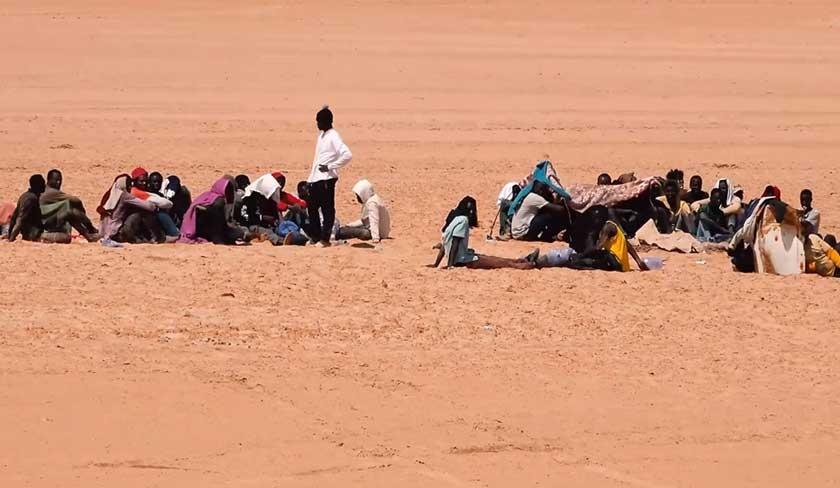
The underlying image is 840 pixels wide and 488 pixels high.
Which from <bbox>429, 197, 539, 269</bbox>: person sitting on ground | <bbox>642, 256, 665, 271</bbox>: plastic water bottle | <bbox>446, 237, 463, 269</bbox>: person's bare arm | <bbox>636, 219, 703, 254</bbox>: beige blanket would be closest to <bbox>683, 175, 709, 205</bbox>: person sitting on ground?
<bbox>636, 219, 703, 254</bbox>: beige blanket

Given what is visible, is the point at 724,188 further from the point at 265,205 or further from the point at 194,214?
the point at 194,214

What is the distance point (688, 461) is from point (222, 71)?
22075 mm

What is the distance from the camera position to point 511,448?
10094 millimetres

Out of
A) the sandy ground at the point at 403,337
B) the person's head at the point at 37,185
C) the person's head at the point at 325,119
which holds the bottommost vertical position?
the sandy ground at the point at 403,337

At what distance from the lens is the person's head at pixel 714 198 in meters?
16.4

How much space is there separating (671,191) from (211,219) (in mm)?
4545

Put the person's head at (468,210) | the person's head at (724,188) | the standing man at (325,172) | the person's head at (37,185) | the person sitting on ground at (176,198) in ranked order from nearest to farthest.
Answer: the person's head at (468,210)
the person's head at (37,185)
the standing man at (325,172)
the person sitting on ground at (176,198)
the person's head at (724,188)

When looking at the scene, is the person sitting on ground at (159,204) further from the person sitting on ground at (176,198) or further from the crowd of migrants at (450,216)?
the person sitting on ground at (176,198)

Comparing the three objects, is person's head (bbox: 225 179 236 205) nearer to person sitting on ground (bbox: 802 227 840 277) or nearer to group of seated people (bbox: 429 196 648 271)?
group of seated people (bbox: 429 196 648 271)

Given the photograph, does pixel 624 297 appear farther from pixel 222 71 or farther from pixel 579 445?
pixel 222 71

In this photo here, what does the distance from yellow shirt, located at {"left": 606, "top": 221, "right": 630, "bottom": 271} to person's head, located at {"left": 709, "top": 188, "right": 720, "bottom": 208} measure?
1.84 m

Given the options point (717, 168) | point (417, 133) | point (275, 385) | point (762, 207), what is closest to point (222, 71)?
point (417, 133)

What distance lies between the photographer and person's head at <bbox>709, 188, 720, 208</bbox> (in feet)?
53.8

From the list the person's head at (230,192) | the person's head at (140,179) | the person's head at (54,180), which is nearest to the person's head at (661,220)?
the person's head at (230,192)
